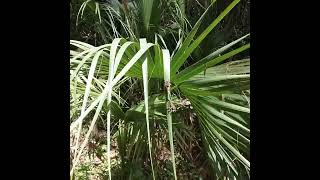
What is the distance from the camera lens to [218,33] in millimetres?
2268

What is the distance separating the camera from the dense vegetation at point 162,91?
4.76 feet

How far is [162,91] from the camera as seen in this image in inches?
73.6

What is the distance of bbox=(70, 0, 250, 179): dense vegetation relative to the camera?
1.45 m

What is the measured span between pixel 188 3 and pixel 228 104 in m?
1.14
